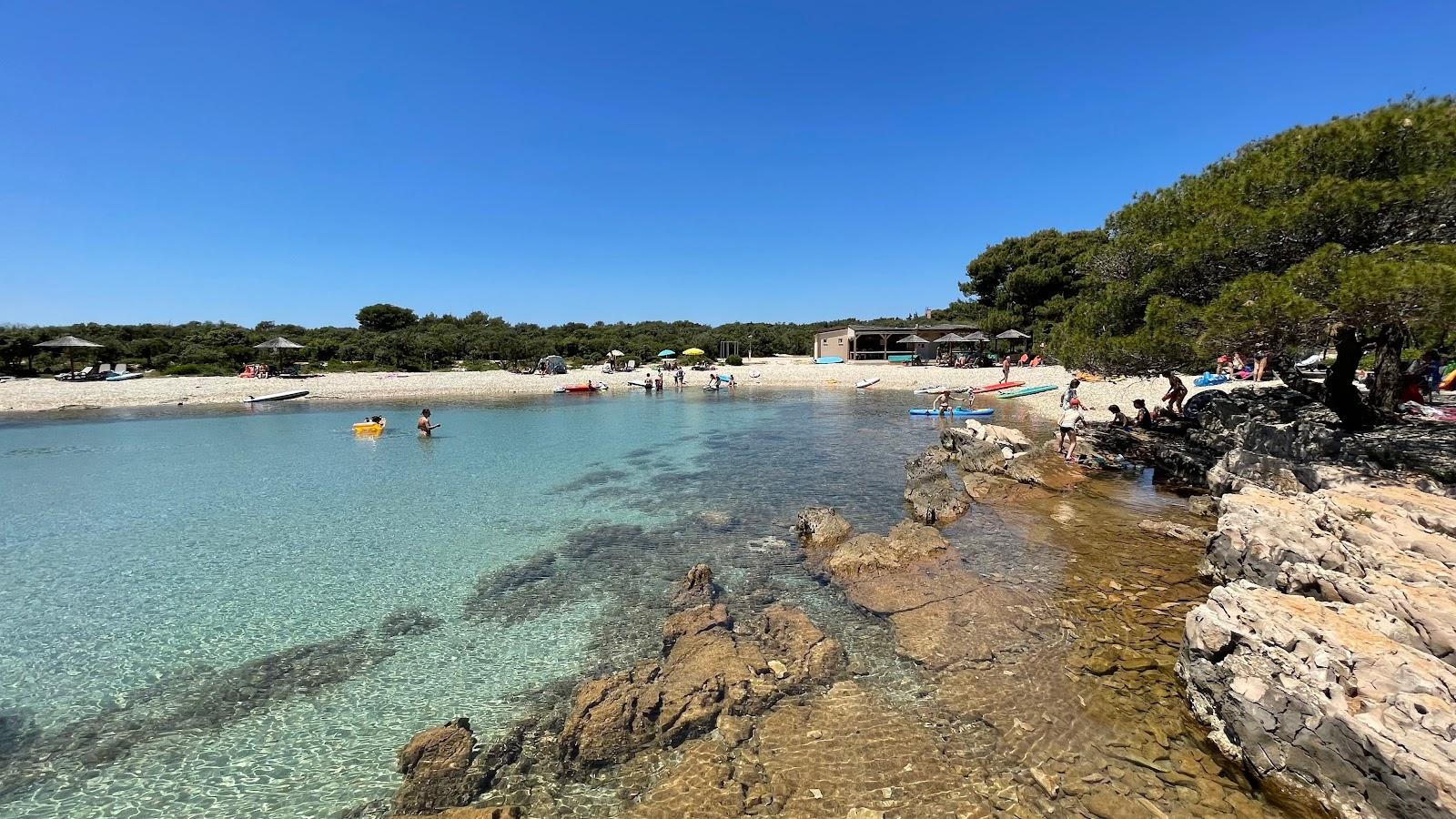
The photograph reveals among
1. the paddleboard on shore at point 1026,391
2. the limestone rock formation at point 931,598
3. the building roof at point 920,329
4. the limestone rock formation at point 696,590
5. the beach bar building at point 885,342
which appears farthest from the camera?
the beach bar building at point 885,342

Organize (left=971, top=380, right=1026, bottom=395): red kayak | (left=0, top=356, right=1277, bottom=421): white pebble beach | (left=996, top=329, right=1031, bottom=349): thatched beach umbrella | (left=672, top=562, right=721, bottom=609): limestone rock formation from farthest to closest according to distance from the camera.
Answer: (left=996, top=329, right=1031, bottom=349): thatched beach umbrella, (left=971, top=380, right=1026, bottom=395): red kayak, (left=0, top=356, right=1277, bottom=421): white pebble beach, (left=672, top=562, right=721, bottom=609): limestone rock formation

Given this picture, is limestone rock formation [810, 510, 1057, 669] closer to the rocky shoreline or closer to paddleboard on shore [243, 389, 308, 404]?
the rocky shoreline

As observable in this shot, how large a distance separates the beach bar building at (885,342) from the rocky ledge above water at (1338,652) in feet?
158

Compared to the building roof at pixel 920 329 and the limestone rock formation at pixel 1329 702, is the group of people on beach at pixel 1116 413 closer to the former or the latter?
the limestone rock formation at pixel 1329 702

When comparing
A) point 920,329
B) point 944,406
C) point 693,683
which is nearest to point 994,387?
point 944,406

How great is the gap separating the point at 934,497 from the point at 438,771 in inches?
367

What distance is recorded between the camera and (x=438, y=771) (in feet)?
15.1

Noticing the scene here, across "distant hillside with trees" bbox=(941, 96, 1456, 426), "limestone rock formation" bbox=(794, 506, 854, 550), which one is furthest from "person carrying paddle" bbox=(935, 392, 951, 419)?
"limestone rock formation" bbox=(794, 506, 854, 550)

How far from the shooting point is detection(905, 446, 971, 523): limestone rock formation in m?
10.7

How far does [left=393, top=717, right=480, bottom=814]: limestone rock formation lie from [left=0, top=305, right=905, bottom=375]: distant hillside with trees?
56464 millimetres

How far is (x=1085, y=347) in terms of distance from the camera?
11.0 metres

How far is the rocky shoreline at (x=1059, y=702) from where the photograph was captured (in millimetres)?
3826

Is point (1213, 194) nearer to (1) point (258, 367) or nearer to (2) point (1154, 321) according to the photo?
(2) point (1154, 321)

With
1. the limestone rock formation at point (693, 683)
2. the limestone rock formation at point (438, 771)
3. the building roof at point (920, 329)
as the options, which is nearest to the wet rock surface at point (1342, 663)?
the limestone rock formation at point (693, 683)
